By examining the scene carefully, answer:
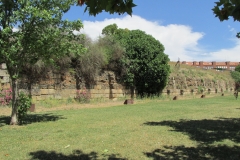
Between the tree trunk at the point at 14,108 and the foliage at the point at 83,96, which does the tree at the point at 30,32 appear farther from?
the foliage at the point at 83,96

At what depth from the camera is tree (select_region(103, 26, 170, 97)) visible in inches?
803

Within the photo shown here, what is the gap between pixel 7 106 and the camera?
13.2m

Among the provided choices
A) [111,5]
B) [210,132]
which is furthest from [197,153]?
[111,5]

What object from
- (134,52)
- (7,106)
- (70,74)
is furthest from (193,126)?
(134,52)

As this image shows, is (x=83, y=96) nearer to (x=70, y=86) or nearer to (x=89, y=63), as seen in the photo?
(x=70, y=86)

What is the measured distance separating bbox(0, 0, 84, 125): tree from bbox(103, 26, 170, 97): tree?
11.3 m

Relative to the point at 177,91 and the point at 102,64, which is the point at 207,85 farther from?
the point at 102,64

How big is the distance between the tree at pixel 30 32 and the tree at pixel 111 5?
523cm

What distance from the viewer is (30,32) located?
8.29 metres

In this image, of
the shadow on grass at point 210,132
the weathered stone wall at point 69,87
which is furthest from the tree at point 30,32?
the weathered stone wall at point 69,87

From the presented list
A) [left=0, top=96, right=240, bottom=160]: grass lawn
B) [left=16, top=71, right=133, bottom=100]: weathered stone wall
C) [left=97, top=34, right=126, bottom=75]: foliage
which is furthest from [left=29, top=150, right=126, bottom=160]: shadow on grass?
[left=97, top=34, right=126, bottom=75]: foliage

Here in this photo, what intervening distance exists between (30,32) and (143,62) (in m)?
13.1

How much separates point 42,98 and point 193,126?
9960 millimetres

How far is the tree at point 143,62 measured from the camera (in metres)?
20.4
